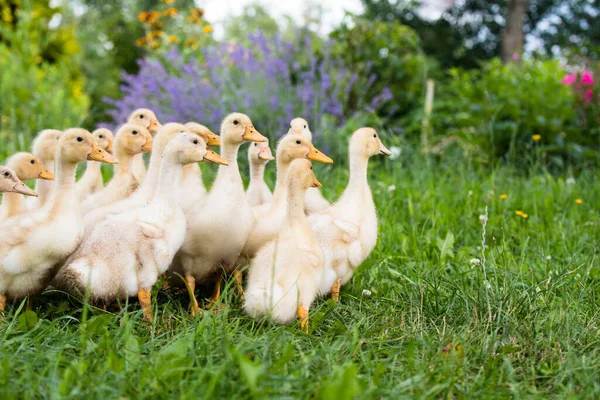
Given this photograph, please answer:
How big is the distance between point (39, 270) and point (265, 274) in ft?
3.41

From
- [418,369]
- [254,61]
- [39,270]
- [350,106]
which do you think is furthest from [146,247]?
[350,106]

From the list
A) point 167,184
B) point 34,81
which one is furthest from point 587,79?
point 34,81

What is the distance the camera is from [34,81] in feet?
28.9

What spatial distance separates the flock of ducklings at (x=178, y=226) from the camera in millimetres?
2848

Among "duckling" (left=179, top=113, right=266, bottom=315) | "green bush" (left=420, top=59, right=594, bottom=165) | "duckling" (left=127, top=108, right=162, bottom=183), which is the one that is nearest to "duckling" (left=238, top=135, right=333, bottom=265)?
"duckling" (left=179, top=113, right=266, bottom=315)

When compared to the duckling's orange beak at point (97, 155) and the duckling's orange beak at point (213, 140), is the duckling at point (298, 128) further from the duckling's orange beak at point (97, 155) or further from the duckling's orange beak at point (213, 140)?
the duckling's orange beak at point (97, 155)

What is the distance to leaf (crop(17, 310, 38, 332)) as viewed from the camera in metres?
2.70

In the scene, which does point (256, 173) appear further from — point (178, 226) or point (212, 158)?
point (178, 226)

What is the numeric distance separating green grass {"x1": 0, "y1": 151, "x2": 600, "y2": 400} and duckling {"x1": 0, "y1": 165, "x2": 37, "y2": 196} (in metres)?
0.57

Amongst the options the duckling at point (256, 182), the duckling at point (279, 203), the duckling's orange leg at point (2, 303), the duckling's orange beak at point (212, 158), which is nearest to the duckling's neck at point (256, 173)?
the duckling at point (256, 182)

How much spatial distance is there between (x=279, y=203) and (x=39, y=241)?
1263 millimetres

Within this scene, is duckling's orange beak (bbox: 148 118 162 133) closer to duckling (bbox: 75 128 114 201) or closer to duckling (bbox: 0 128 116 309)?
duckling (bbox: 75 128 114 201)

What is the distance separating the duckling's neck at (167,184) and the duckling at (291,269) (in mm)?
508

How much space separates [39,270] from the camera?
291 cm
